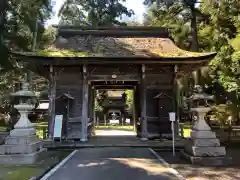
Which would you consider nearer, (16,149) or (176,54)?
(16,149)

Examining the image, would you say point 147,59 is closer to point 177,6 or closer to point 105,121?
point 177,6

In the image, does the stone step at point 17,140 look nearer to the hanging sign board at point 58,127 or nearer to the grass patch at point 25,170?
the grass patch at point 25,170

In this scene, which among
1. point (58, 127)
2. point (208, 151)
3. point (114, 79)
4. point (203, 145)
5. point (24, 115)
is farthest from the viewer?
point (114, 79)

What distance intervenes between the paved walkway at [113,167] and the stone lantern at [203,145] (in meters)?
1.41

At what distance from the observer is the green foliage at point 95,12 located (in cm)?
3747

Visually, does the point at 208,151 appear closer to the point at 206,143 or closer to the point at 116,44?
the point at 206,143

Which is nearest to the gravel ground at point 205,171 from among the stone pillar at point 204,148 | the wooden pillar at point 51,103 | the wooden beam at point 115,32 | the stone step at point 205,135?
the stone pillar at point 204,148

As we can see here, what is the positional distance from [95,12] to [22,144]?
1156 inches

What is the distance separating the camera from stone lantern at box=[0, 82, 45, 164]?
11297 mm

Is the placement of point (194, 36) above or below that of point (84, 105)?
above

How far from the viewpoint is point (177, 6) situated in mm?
28281

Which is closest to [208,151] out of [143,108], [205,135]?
[205,135]

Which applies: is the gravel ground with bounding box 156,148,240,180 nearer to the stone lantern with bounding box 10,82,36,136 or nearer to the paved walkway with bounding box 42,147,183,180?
the paved walkway with bounding box 42,147,183,180

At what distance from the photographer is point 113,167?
10.3 metres
